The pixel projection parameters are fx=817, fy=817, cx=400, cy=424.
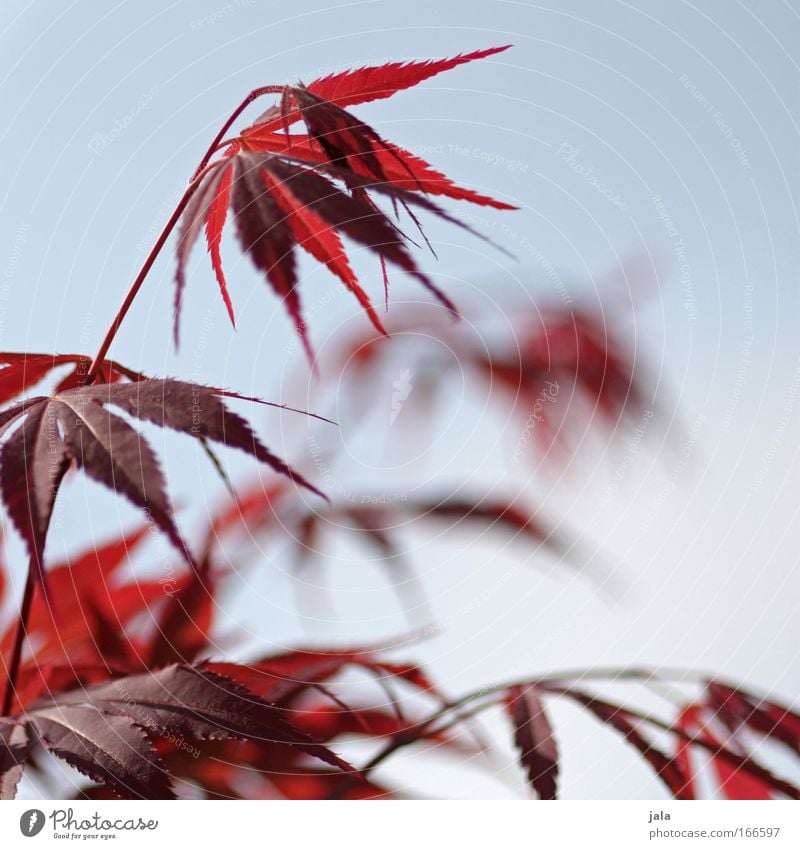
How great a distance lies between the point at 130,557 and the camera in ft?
1.66

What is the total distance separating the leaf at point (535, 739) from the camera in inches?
14.5

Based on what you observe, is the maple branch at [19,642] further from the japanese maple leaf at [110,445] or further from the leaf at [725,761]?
the leaf at [725,761]

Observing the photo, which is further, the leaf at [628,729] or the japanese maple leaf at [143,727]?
the leaf at [628,729]

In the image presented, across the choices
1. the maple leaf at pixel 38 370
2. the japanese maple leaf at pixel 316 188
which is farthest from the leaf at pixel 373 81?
the maple leaf at pixel 38 370

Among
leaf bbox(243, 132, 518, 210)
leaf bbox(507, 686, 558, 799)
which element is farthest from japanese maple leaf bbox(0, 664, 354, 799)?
leaf bbox(243, 132, 518, 210)

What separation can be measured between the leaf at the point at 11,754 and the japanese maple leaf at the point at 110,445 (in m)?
0.10

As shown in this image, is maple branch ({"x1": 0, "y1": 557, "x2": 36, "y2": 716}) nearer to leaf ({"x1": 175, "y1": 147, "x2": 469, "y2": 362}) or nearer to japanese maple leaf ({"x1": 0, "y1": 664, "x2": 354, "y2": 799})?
japanese maple leaf ({"x1": 0, "y1": 664, "x2": 354, "y2": 799})

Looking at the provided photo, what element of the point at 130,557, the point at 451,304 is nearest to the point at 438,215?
the point at 451,304

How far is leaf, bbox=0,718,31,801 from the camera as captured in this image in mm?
326
